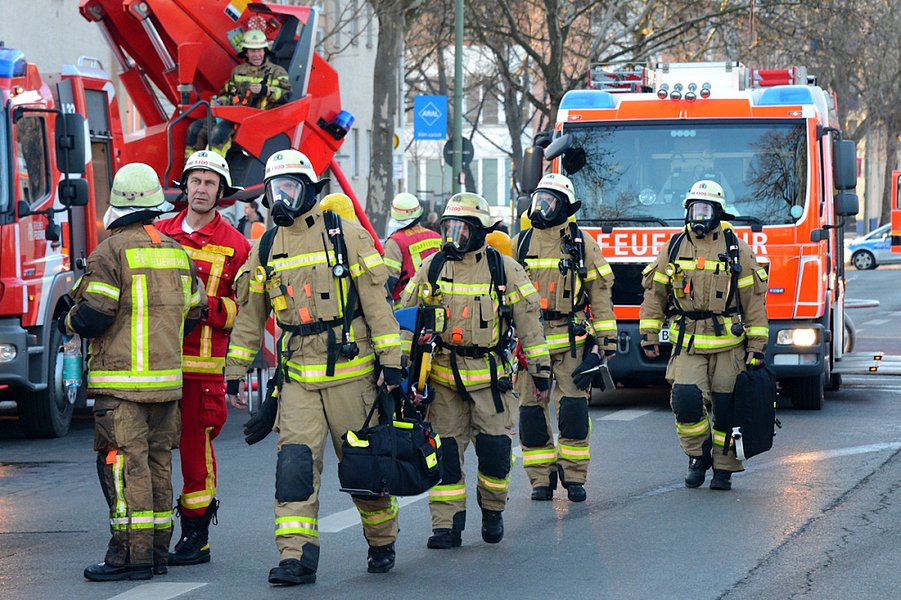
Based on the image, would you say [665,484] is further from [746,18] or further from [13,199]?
[746,18]

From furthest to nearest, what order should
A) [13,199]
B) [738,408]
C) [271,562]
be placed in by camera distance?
[13,199]
[738,408]
[271,562]

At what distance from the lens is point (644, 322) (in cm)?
978

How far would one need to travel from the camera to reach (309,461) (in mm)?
6762

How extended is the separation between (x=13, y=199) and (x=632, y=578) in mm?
6355

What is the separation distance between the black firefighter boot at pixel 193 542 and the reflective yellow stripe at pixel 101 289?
113 cm

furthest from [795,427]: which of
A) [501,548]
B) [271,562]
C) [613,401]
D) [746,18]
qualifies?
Answer: [746,18]

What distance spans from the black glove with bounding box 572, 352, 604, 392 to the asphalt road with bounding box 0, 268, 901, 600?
0.68m

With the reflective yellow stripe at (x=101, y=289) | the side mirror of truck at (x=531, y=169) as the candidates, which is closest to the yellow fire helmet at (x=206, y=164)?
the reflective yellow stripe at (x=101, y=289)

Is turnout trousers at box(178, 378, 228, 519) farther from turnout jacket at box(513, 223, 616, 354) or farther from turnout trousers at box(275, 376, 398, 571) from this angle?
turnout jacket at box(513, 223, 616, 354)

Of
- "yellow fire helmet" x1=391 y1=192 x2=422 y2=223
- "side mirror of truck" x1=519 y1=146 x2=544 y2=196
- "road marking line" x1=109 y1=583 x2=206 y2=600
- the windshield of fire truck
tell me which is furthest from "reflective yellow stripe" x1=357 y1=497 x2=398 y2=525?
the windshield of fire truck

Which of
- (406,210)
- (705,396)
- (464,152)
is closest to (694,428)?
(705,396)

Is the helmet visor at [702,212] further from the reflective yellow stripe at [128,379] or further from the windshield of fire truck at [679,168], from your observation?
the reflective yellow stripe at [128,379]

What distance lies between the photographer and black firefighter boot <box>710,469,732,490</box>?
9.42 m

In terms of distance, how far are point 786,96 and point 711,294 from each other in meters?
4.48
